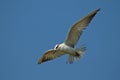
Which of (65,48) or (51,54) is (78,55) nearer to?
(65,48)

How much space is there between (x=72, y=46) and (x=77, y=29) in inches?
25.5

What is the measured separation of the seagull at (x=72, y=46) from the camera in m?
24.0

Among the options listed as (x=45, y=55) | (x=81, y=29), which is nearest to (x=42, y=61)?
(x=45, y=55)

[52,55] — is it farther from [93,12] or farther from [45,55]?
[93,12]

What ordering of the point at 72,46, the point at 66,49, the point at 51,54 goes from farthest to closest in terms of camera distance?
the point at 51,54, the point at 72,46, the point at 66,49

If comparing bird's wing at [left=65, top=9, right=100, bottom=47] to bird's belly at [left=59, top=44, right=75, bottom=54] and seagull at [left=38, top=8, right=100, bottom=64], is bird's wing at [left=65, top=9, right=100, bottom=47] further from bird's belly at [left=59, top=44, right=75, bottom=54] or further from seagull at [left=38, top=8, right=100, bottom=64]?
bird's belly at [left=59, top=44, right=75, bottom=54]

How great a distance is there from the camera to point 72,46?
963 inches

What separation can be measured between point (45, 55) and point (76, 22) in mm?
1571

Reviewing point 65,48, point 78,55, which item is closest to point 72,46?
point 65,48

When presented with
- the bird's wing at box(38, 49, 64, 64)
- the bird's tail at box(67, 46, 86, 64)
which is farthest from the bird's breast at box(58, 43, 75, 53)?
the bird's wing at box(38, 49, 64, 64)

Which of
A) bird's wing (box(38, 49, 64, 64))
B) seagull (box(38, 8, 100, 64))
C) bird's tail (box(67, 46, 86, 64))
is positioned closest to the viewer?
bird's tail (box(67, 46, 86, 64))

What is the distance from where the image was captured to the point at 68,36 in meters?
24.4

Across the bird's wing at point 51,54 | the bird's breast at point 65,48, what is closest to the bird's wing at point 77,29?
the bird's breast at point 65,48

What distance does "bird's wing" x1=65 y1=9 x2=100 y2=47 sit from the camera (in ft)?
78.6
